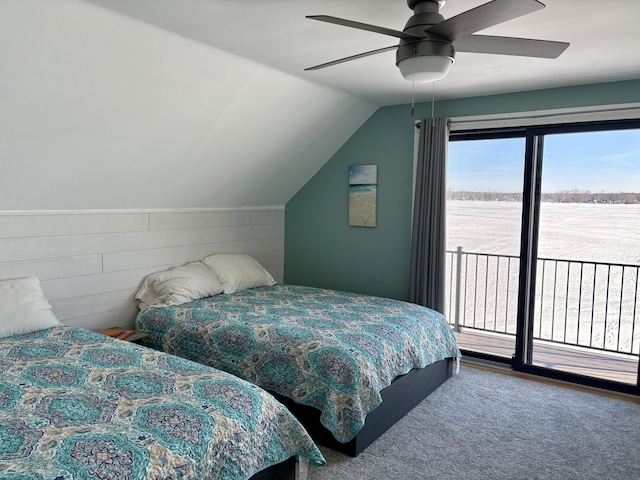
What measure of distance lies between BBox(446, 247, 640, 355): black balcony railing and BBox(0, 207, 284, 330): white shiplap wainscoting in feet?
8.48

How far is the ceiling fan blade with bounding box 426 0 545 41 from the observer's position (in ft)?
5.35

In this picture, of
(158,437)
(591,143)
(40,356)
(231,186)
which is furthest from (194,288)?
(591,143)

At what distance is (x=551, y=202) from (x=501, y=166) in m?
0.55

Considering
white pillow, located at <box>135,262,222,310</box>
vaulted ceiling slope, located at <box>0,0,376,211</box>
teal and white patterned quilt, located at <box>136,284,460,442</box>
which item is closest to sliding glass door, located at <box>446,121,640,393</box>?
teal and white patterned quilt, located at <box>136,284,460,442</box>

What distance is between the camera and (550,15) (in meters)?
2.34

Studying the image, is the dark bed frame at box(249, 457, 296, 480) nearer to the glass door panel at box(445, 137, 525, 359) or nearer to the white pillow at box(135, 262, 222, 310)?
the white pillow at box(135, 262, 222, 310)

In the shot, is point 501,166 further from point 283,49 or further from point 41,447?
point 41,447

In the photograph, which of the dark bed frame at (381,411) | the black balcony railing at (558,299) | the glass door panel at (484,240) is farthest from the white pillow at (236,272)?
the black balcony railing at (558,299)

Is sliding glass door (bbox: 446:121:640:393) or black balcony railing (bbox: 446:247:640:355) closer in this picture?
sliding glass door (bbox: 446:121:640:393)

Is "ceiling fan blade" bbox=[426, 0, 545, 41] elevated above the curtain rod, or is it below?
below

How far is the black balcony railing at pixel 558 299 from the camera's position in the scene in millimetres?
4457

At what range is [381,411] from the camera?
2.84 m

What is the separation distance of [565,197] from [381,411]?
2.72 m

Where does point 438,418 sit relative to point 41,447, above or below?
below
